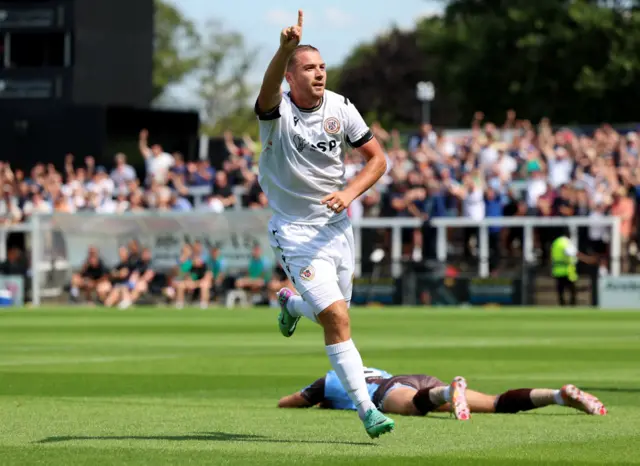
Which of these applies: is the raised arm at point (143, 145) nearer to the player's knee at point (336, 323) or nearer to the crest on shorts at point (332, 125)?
the crest on shorts at point (332, 125)

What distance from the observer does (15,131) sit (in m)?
37.4

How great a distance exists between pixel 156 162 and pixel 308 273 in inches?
1145

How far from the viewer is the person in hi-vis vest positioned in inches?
1197

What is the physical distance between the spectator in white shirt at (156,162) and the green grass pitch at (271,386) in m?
10.4

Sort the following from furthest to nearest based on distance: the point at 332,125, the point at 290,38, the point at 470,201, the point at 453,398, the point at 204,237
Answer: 1. the point at 204,237
2. the point at 470,201
3. the point at 453,398
4. the point at 332,125
5. the point at 290,38

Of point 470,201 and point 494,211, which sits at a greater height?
point 470,201

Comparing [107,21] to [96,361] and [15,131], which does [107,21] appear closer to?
[15,131]

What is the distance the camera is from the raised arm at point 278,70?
845 centimetres

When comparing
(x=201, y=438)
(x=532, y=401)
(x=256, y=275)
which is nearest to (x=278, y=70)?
(x=201, y=438)

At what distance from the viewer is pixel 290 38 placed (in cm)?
844

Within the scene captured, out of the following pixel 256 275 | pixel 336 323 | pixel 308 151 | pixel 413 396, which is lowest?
pixel 256 275

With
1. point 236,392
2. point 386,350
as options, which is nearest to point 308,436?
point 236,392

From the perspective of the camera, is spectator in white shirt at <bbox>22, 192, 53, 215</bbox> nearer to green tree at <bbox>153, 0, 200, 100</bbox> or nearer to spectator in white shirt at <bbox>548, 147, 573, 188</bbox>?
spectator in white shirt at <bbox>548, 147, 573, 188</bbox>

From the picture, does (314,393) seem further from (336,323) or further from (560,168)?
(560,168)
